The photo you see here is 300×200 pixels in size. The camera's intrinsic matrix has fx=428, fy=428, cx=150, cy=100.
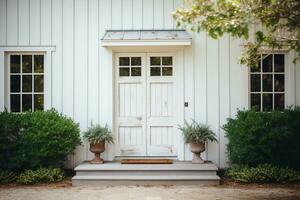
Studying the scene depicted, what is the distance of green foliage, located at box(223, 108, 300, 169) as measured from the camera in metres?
9.11

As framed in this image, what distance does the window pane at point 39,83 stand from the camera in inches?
412

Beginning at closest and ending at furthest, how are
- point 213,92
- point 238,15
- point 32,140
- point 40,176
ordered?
point 238,15, point 40,176, point 32,140, point 213,92

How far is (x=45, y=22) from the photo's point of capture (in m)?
10.4

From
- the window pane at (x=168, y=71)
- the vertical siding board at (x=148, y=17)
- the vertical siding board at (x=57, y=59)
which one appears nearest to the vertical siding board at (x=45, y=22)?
the vertical siding board at (x=57, y=59)

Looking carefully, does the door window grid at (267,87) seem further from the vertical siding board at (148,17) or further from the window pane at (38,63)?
the window pane at (38,63)

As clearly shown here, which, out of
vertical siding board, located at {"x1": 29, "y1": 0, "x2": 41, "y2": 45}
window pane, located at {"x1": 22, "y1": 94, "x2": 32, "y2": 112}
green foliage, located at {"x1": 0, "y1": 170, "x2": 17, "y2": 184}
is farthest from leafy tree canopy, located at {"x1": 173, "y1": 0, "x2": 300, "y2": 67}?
window pane, located at {"x1": 22, "y1": 94, "x2": 32, "y2": 112}

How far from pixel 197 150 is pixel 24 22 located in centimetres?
515

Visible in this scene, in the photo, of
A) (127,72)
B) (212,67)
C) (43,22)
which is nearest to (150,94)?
(127,72)

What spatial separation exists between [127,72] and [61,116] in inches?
75.9

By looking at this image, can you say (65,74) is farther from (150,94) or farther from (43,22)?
(150,94)

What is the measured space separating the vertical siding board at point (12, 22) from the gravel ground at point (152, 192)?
3646 mm

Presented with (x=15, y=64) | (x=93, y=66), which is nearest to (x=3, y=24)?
(x=15, y=64)

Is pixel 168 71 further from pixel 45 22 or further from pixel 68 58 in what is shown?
pixel 45 22

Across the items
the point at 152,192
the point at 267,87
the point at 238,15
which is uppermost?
the point at 238,15
